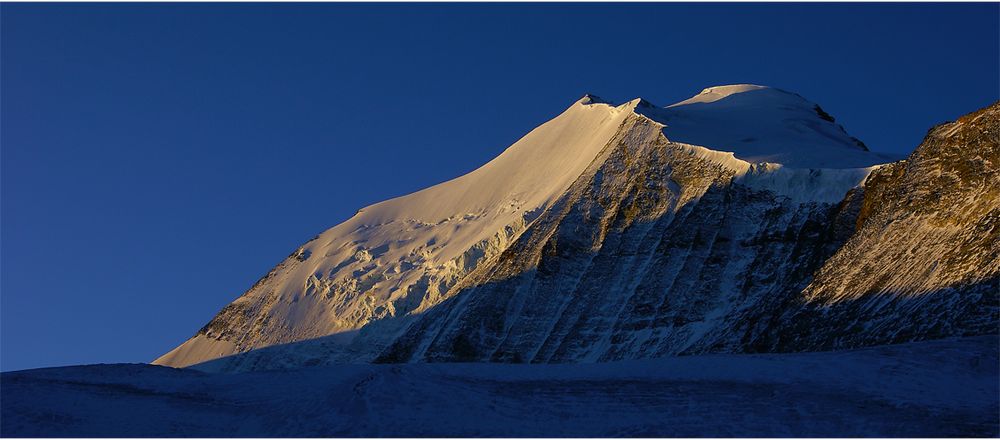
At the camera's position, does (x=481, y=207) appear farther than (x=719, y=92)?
No

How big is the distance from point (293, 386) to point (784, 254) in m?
37.1

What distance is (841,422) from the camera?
3312cm

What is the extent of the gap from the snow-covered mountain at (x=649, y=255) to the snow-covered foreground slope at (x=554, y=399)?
49.9ft

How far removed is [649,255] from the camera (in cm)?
7388

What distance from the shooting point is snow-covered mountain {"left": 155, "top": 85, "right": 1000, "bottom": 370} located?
59875 millimetres

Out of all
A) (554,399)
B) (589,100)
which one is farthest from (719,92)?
(554,399)

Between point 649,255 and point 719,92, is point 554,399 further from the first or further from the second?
point 719,92

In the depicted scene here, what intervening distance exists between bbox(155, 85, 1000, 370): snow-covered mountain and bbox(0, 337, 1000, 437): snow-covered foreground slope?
15206mm

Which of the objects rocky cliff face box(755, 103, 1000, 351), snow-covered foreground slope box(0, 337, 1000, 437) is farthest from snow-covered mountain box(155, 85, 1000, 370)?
snow-covered foreground slope box(0, 337, 1000, 437)

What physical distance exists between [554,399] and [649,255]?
38.3 m

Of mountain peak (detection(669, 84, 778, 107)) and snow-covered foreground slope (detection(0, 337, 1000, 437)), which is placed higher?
mountain peak (detection(669, 84, 778, 107))

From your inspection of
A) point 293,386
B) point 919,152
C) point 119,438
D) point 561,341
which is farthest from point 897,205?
point 119,438

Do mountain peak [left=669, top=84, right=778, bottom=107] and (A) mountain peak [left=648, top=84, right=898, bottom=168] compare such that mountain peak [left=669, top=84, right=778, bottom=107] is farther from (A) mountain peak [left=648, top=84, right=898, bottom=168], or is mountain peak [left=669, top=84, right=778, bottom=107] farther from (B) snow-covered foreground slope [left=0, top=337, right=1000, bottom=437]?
(B) snow-covered foreground slope [left=0, top=337, right=1000, bottom=437]

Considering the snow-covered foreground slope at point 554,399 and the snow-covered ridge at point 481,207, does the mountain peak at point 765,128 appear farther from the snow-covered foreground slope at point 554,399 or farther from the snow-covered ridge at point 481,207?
the snow-covered foreground slope at point 554,399
